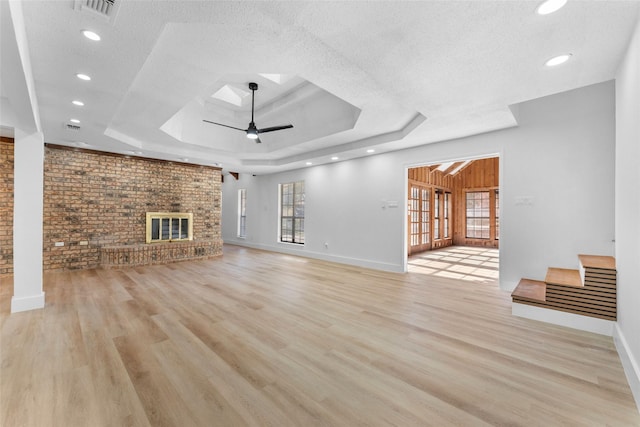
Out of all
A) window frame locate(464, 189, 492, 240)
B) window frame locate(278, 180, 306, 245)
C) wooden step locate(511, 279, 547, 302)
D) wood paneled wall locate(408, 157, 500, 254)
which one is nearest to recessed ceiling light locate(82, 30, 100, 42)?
wooden step locate(511, 279, 547, 302)

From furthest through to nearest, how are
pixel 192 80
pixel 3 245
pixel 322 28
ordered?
1. pixel 3 245
2. pixel 192 80
3. pixel 322 28

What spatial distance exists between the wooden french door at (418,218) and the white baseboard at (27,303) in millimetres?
7582

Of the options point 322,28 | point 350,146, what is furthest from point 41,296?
point 350,146

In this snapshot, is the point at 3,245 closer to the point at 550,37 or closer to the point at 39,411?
the point at 39,411

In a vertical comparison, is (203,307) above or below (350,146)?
below

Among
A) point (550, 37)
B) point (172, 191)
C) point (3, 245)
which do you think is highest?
point (550, 37)

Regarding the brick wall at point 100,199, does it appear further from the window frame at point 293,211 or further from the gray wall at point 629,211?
the gray wall at point 629,211

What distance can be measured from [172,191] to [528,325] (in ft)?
26.1

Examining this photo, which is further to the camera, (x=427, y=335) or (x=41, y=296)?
(x=41, y=296)

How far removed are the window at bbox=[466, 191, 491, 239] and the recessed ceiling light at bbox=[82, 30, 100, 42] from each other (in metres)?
11.3

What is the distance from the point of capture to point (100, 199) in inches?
245

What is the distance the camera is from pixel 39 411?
1653 mm

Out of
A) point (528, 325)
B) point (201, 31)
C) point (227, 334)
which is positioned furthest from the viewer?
point (528, 325)

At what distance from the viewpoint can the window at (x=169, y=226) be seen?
22.8 feet
